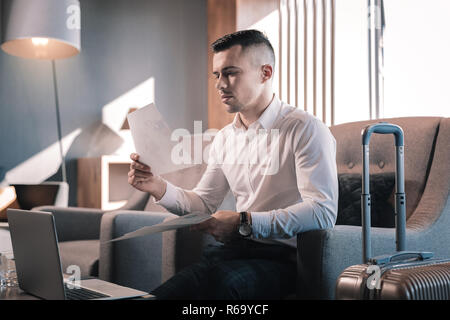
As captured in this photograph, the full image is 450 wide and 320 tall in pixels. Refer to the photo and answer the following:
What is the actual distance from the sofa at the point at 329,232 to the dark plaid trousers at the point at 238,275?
80 mm

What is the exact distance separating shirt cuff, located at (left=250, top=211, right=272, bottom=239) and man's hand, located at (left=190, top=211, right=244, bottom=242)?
0.04 metres

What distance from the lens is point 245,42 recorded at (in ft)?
4.77

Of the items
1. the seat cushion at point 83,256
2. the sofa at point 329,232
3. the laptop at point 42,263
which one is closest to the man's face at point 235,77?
the sofa at point 329,232

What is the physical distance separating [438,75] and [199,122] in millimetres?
2349

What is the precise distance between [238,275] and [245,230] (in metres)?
0.12

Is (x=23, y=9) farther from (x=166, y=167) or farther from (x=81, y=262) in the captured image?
(x=166, y=167)

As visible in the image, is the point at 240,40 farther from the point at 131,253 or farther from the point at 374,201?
the point at 131,253

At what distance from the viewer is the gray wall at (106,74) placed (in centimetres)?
368

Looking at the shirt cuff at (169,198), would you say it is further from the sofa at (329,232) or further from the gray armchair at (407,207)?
the gray armchair at (407,207)

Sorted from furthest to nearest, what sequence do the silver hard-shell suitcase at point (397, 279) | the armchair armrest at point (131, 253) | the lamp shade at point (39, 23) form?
the lamp shade at point (39, 23) < the armchair armrest at point (131, 253) < the silver hard-shell suitcase at point (397, 279)

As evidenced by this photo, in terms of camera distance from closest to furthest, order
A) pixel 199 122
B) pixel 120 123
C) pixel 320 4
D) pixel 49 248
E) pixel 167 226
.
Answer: pixel 49 248 → pixel 167 226 → pixel 320 4 → pixel 120 123 → pixel 199 122

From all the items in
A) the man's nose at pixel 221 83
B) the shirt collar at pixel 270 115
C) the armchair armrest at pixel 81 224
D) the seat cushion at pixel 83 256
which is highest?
the man's nose at pixel 221 83

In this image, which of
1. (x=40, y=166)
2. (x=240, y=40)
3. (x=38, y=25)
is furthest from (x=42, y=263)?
(x=40, y=166)
